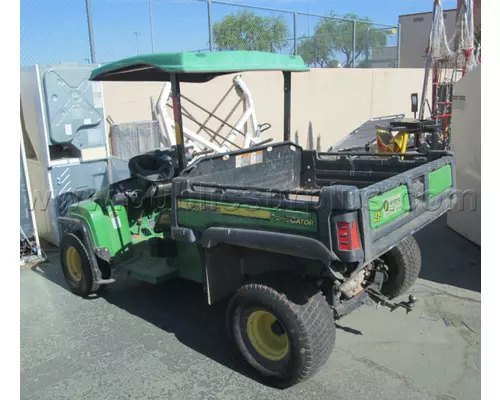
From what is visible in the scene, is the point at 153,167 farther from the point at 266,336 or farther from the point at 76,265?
the point at 266,336

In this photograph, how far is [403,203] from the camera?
11.0 feet

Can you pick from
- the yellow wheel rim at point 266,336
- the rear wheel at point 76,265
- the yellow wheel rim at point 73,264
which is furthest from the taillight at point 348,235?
the yellow wheel rim at point 73,264

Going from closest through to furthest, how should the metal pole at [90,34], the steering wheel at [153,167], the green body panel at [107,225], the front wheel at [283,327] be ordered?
1. the front wheel at [283,327]
2. the steering wheel at [153,167]
3. the green body panel at [107,225]
4. the metal pole at [90,34]

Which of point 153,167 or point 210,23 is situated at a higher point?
point 210,23

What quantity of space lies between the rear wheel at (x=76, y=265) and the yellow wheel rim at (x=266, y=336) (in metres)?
2.04

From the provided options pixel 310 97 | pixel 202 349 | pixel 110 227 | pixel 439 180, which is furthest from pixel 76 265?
pixel 310 97

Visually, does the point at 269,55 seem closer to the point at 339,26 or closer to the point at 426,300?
the point at 426,300

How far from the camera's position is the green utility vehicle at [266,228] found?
298 cm

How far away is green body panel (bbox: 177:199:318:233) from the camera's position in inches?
117

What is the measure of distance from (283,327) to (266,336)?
1.26 feet

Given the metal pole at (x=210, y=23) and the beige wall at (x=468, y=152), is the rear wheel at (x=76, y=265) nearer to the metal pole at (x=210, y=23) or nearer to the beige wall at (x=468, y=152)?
the beige wall at (x=468, y=152)

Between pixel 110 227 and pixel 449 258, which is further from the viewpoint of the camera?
pixel 449 258

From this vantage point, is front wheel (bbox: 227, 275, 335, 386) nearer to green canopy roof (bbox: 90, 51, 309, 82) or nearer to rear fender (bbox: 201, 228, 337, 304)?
rear fender (bbox: 201, 228, 337, 304)

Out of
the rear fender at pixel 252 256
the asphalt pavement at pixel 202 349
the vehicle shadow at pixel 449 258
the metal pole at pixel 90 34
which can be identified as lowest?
the asphalt pavement at pixel 202 349
